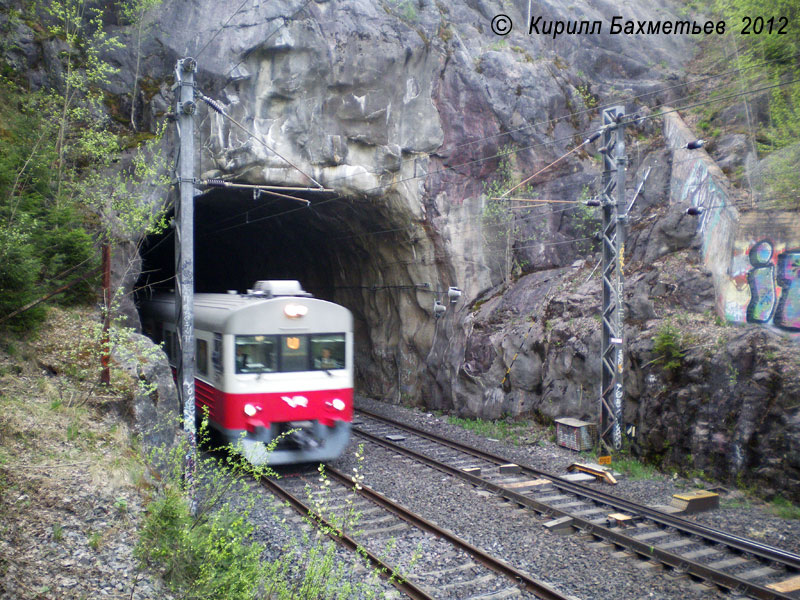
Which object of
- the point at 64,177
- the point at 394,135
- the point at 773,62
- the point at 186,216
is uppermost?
the point at 773,62

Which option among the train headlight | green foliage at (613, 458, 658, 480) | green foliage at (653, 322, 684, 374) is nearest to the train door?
the train headlight

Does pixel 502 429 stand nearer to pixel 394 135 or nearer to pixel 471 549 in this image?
pixel 471 549

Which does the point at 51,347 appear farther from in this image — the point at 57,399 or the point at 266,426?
the point at 266,426

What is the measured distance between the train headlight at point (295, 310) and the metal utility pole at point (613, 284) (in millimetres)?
5796

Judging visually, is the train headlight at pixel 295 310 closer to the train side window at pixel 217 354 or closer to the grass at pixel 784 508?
the train side window at pixel 217 354

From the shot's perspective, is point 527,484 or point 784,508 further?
point 527,484

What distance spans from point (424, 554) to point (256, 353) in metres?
4.64

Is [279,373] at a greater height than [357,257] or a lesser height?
lesser

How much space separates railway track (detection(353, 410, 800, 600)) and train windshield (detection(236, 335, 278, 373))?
3.52 meters

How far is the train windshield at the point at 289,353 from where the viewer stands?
998 cm

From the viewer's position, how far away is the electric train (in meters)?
9.89

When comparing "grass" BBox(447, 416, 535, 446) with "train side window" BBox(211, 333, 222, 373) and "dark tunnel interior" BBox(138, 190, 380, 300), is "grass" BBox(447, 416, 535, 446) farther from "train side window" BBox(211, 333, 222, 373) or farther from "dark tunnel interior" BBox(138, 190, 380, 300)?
"dark tunnel interior" BBox(138, 190, 380, 300)

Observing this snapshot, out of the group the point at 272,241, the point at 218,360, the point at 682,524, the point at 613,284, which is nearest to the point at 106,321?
the point at 218,360

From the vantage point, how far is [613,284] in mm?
11617
